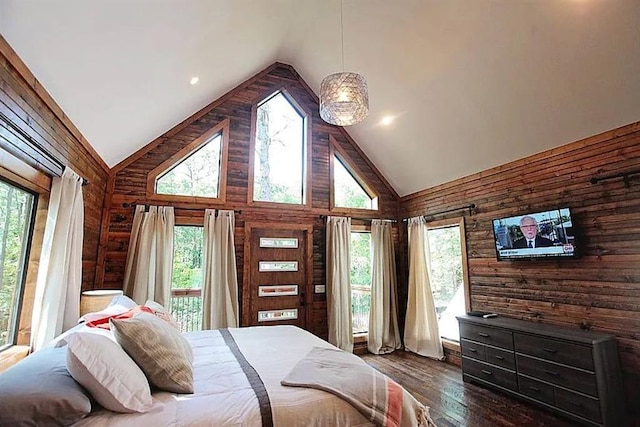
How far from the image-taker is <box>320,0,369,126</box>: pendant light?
291 cm

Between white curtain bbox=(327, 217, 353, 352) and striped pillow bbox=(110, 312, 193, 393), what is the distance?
331 centimetres

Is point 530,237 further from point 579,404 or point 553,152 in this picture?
point 579,404

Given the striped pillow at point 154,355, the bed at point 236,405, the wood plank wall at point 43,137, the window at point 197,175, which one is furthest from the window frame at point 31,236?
the window at point 197,175

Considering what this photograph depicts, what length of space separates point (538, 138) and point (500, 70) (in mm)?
861

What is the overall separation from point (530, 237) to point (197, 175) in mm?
4201

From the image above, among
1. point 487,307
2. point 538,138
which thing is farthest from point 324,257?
point 538,138

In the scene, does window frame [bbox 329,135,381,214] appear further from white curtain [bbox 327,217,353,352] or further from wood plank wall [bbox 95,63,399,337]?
white curtain [bbox 327,217,353,352]

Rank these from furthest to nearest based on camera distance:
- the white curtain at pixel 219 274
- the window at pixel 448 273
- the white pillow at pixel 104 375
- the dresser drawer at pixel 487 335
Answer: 1. the window at pixel 448 273
2. the white curtain at pixel 219 274
3. the dresser drawer at pixel 487 335
4. the white pillow at pixel 104 375

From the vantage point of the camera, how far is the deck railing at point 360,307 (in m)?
5.22

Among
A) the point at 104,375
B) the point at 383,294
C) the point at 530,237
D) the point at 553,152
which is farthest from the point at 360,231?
the point at 104,375

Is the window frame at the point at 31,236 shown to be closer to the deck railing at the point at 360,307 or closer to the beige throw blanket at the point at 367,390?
the beige throw blanket at the point at 367,390

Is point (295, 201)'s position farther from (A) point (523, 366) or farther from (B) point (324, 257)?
(A) point (523, 366)

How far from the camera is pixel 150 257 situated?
13.2ft

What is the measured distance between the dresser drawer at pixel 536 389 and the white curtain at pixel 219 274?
3249 mm
